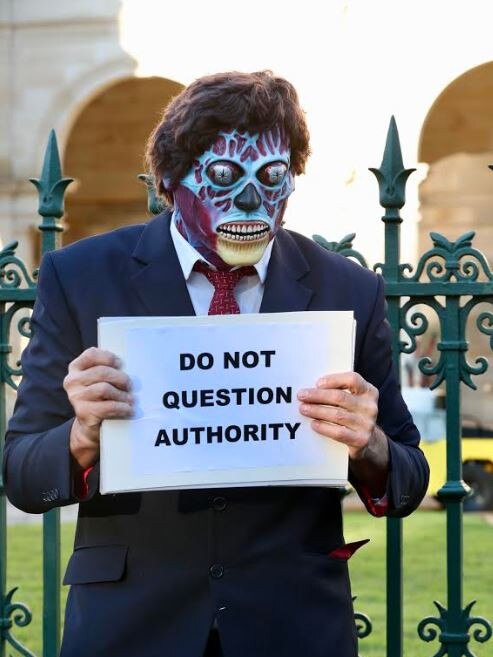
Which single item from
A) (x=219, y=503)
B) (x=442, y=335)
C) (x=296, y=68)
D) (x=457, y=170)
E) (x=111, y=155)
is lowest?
(x=219, y=503)

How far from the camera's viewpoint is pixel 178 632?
2783 mm

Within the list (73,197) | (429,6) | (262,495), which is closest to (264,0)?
(429,6)

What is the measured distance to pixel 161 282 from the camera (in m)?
2.87

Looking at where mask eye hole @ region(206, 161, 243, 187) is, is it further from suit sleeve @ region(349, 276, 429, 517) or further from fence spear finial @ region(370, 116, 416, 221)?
fence spear finial @ region(370, 116, 416, 221)

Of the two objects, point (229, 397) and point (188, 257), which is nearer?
point (229, 397)

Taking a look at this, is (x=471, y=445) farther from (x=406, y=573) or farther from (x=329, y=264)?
(x=329, y=264)

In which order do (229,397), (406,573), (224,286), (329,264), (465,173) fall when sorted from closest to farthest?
(229,397)
(224,286)
(329,264)
(406,573)
(465,173)

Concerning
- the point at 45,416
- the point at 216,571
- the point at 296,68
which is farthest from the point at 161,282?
the point at 296,68

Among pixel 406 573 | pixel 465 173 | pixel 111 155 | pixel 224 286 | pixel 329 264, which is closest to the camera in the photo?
pixel 224 286

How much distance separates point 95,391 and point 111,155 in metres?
21.2

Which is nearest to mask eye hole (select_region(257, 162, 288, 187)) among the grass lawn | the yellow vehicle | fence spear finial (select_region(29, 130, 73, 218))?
fence spear finial (select_region(29, 130, 73, 218))

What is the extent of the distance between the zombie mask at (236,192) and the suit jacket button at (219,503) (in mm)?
453

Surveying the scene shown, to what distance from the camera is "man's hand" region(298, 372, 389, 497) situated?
2652mm

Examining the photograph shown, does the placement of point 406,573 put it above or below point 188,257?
below
